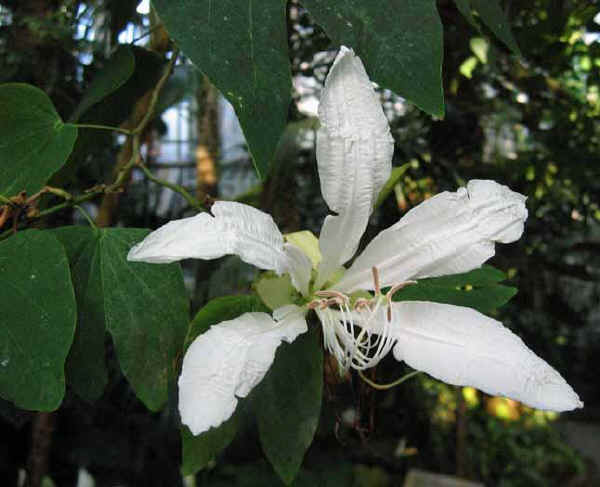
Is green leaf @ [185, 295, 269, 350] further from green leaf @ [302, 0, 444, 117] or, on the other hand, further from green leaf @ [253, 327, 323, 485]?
green leaf @ [302, 0, 444, 117]

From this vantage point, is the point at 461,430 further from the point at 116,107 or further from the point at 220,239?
the point at 220,239

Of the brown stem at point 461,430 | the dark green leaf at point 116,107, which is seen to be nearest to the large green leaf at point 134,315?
the dark green leaf at point 116,107

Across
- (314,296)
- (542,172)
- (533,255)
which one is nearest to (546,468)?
(533,255)

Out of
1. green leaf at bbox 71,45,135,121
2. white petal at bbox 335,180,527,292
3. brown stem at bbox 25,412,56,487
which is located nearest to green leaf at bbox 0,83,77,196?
green leaf at bbox 71,45,135,121

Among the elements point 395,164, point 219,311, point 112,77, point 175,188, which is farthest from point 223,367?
point 395,164

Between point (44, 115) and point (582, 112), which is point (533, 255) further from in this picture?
point (44, 115)

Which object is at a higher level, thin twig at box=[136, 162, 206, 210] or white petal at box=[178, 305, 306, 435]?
thin twig at box=[136, 162, 206, 210]
